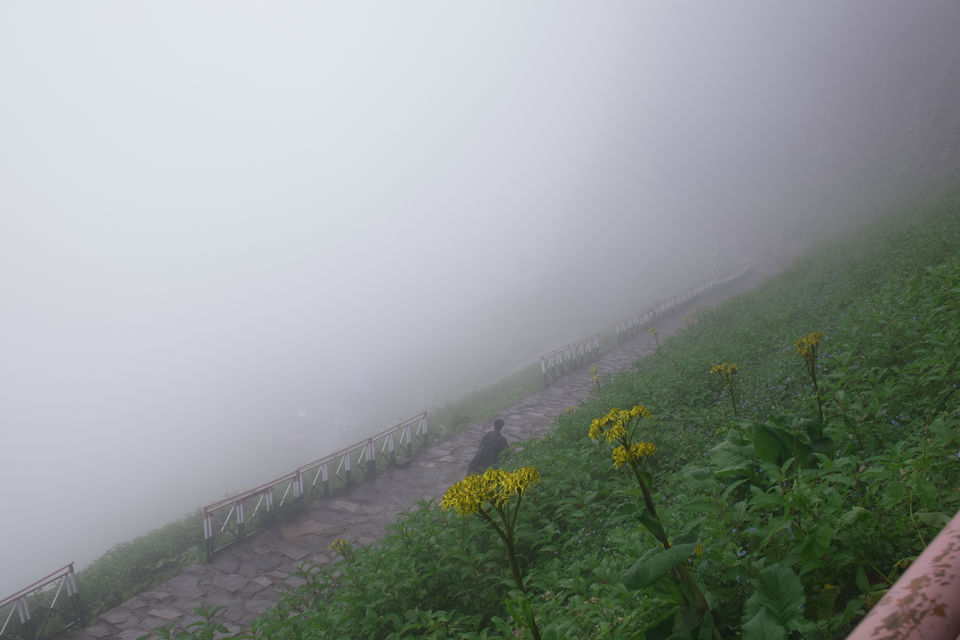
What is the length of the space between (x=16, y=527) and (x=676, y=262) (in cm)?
7111

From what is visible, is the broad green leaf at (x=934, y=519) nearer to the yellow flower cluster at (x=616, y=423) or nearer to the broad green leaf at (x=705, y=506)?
the broad green leaf at (x=705, y=506)

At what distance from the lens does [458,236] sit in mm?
121438

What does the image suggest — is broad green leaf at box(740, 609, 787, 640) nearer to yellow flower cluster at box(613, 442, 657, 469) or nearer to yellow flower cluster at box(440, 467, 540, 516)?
yellow flower cluster at box(613, 442, 657, 469)

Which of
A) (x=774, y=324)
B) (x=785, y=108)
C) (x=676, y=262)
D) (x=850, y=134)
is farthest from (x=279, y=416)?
(x=785, y=108)

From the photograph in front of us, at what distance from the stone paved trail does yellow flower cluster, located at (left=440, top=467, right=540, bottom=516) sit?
5.28m

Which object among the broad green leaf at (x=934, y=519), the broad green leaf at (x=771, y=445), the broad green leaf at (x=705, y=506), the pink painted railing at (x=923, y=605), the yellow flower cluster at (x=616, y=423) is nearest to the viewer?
Result: the pink painted railing at (x=923, y=605)

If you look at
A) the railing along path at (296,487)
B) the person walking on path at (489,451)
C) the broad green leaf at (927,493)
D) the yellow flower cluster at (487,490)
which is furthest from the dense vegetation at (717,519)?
the person walking on path at (489,451)

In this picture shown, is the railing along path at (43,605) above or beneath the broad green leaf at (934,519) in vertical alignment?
above

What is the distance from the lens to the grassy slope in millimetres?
2029

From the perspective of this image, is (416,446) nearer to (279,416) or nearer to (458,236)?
(279,416)

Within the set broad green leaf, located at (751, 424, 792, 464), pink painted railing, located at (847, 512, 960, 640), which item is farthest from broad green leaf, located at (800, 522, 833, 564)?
pink painted railing, located at (847, 512, 960, 640)

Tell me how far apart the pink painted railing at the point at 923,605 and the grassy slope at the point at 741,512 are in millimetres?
994

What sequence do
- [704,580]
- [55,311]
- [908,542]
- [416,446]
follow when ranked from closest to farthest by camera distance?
[908,542] < [704,580] < [416,446] < [55,311]

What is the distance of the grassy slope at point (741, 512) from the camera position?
2.03 meters
